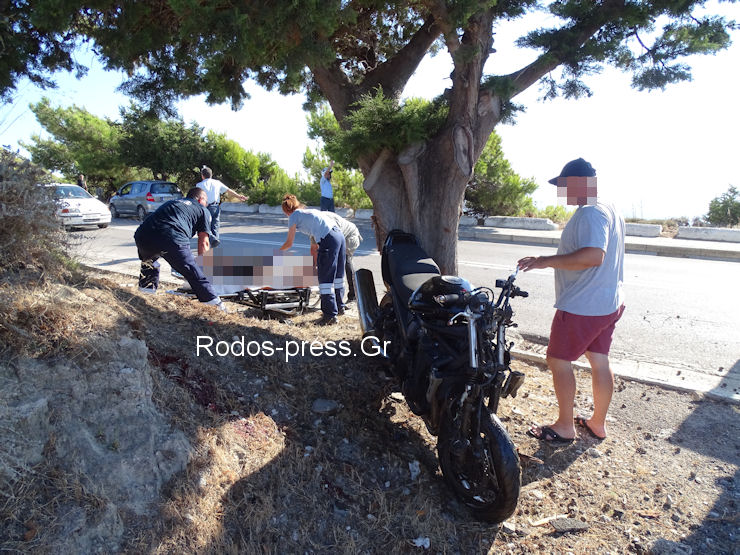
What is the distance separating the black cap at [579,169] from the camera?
368cm

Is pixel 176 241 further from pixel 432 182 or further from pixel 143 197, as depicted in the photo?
pixel 143 197

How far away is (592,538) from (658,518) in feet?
1.64

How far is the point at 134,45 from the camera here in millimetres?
4621

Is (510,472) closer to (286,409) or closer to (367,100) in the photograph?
(286,409)

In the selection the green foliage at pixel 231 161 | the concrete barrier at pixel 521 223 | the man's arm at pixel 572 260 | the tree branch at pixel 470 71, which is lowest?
the man's arm at pixel 572 260

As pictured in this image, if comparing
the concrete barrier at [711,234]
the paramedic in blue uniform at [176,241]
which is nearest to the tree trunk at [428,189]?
the paramedic in blue uniform at [176,241]

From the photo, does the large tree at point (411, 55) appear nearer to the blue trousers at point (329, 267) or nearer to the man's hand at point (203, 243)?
the blue trousers at point (329, 267)


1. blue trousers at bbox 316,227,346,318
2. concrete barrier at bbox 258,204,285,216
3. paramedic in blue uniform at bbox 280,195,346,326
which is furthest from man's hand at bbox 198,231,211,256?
concrete barrier at bbox 258,204,285,216

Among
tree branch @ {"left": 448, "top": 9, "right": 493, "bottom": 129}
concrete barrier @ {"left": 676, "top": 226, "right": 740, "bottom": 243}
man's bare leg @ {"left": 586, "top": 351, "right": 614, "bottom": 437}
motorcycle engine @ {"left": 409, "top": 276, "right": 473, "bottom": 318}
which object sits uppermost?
tree branch @ {"left": 448, "top": 9, "right": 493, "bottom": 129}

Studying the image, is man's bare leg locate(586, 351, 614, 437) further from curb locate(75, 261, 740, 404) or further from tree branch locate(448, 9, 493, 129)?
tree branch locate(448, 9, 493, 129)

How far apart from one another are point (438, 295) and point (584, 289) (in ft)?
3.63

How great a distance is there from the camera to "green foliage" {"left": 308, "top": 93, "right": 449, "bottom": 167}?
15.4 feet

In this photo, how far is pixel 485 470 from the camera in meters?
2.88

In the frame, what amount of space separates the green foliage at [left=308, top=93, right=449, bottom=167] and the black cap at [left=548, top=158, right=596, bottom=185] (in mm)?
1503
